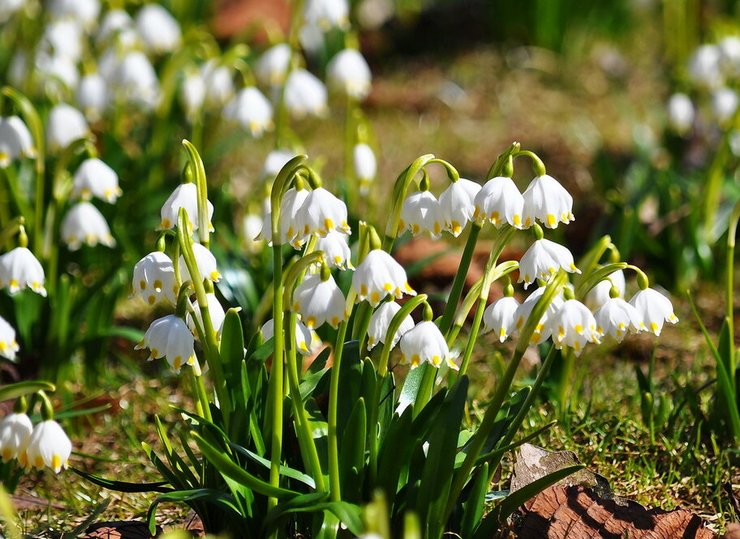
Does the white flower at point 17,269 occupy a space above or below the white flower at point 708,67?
below

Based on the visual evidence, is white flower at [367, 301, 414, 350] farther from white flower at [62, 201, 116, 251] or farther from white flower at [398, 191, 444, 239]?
white flower at [62, 201, 116, 251]

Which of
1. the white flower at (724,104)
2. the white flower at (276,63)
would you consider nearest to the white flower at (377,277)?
the white flower at (276,63)

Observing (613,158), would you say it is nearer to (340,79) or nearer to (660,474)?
(340,79)

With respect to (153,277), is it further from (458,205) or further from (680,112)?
(680,112)

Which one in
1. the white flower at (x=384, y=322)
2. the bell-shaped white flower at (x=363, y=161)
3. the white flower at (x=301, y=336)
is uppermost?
the bell-shaped white flower at (x=363, y=161)

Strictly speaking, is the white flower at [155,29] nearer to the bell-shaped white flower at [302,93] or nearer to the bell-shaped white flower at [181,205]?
the bell-shaped white flower at [302,93]

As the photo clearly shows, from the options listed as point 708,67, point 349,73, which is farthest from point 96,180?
point 708,67

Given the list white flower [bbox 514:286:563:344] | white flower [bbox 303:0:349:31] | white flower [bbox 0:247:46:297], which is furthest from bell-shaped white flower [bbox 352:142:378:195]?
white flower [bbox 514:286:563:344]
